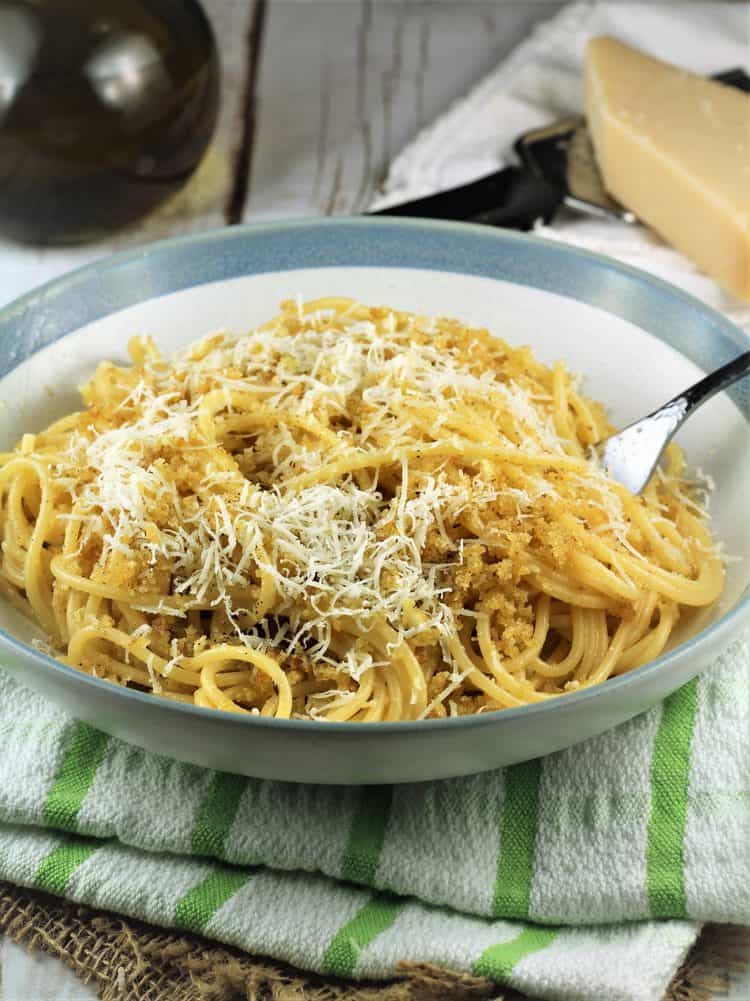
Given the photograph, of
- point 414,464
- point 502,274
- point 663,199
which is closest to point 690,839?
point 414,464

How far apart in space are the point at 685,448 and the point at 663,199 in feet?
5.67

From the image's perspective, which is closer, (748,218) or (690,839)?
(690,839)

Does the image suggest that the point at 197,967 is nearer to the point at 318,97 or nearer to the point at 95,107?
the point at 95,107

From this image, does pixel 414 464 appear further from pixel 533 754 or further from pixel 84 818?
pixel 84 818

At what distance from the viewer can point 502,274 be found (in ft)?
13.0

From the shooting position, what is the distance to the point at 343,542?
2.89 metres

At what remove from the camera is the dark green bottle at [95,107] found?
4621 millimetres

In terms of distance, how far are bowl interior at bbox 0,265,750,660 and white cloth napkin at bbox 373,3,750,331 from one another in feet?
3.33

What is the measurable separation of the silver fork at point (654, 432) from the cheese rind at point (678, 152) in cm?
143

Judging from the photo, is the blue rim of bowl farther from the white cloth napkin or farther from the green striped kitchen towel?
the white cloth napkin

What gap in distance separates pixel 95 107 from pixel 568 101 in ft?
7.42

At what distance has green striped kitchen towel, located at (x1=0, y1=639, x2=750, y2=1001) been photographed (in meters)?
2.65

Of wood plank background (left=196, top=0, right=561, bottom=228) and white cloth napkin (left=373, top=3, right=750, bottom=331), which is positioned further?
wood plank background (left=196, top=0, right=561, bottom=228)

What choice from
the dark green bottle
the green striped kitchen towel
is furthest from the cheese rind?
the green striped kitchen towel
